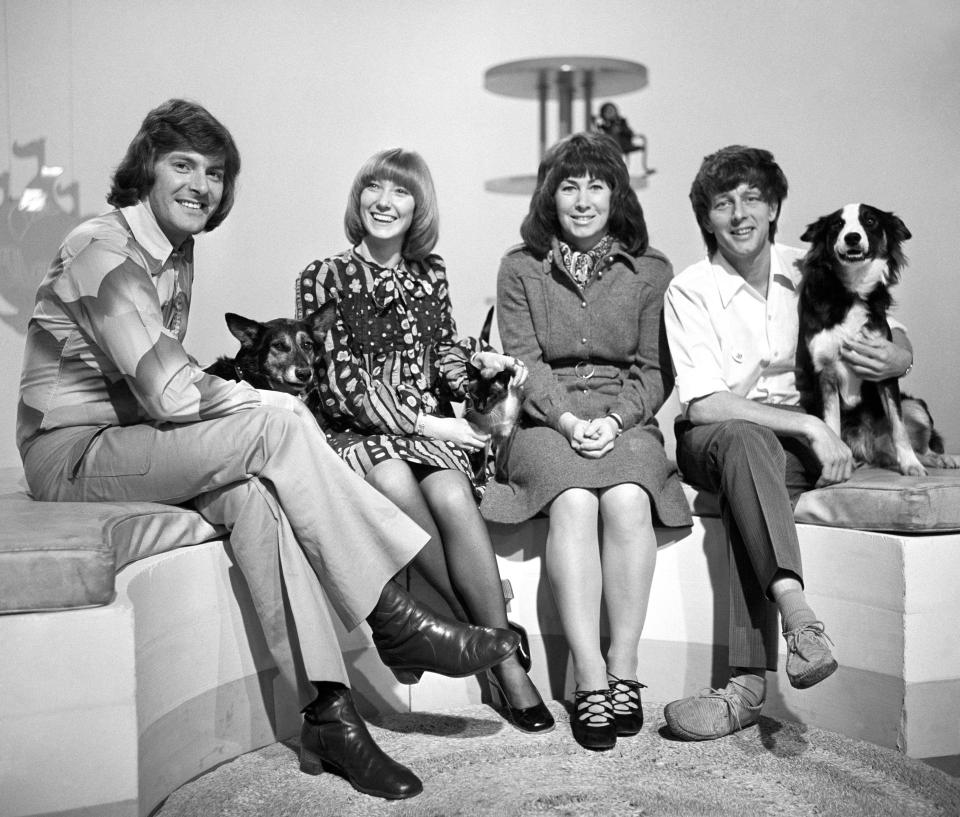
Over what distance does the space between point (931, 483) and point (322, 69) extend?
349 centimetres

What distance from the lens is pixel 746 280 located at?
102 inches

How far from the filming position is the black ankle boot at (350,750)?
192 cm

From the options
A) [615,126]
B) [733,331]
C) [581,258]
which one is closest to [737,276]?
[733,331]

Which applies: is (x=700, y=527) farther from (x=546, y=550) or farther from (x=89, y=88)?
(x=89, y=88)

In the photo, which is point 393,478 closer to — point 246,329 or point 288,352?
point 288,352

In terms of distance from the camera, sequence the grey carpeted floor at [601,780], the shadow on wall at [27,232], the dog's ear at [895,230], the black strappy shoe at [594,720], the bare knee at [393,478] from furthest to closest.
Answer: the shadow on wall at [27,232], the dog's ear at [895,230], the bare knee at [393,478], the black strappy shoe at [594,720], the grey carpeted floor at [601,780]

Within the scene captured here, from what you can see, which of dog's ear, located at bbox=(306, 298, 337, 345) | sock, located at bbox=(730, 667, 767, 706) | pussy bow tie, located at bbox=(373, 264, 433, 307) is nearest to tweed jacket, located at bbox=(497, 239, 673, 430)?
pussy bow tie, located at bbox=(373, 264, 433, 307)

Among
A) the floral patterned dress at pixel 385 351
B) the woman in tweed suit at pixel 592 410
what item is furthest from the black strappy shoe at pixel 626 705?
the floral patterned dress at pixel 385 351

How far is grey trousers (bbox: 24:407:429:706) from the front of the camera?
6.48 ft

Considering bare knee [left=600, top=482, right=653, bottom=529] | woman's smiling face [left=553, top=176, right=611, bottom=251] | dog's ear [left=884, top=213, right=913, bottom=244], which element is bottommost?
bare knee [left=600, top=482, right=653, bottom=529]

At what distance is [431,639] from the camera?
2.02m

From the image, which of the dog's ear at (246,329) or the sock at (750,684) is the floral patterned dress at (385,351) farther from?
the sock at (750,684)

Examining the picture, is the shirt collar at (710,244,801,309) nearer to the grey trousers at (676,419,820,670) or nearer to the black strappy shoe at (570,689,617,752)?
the grey trousers at (676,419,820,670)

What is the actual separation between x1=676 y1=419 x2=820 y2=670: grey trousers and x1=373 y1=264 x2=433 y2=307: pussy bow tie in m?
0.82
